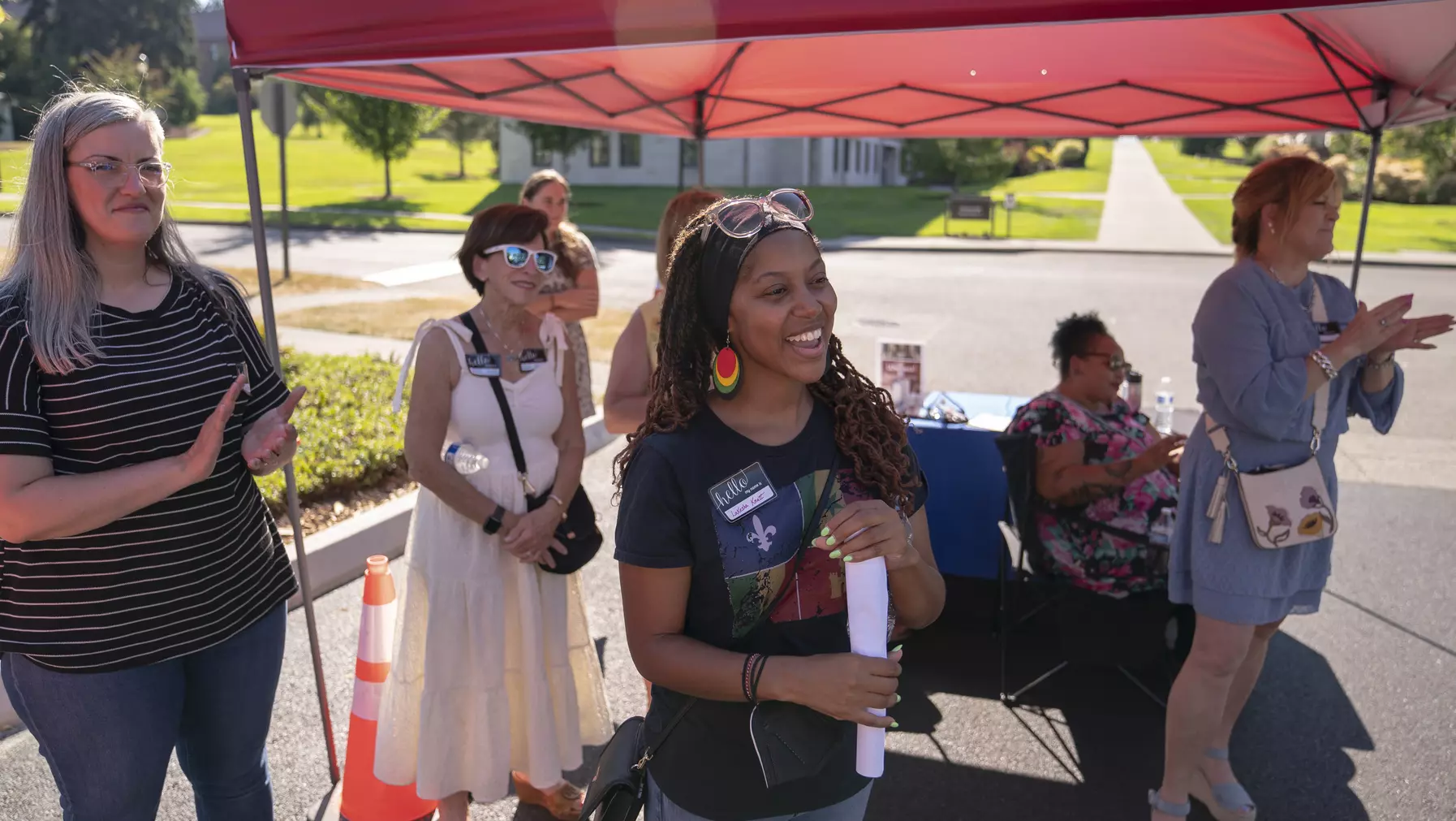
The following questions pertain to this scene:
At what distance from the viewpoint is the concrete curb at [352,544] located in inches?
195

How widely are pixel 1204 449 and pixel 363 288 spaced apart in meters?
14.5

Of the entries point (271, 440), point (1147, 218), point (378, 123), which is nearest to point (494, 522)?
point (271, 440)

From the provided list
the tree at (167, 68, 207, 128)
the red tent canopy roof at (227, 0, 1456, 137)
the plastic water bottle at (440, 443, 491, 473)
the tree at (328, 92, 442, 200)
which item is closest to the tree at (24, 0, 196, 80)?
the tree at (167, 68, 207, 128)

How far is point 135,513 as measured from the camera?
6.93 feet

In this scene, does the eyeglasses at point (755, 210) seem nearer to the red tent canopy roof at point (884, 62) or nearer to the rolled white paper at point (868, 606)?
the rolled white paper at point (868, 606)

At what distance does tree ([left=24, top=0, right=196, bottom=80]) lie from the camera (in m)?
58.6

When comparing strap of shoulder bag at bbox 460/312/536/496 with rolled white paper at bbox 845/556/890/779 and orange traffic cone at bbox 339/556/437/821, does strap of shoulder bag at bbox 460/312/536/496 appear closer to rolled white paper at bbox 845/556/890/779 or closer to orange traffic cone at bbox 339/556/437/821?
orange traffic cone at bbox 339/556/437/821

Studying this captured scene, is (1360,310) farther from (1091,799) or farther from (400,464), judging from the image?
(400,464)

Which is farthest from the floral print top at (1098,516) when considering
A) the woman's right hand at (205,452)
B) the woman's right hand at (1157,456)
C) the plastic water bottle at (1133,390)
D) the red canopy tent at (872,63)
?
the woman's right hand at (205,452)

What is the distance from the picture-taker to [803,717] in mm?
1660

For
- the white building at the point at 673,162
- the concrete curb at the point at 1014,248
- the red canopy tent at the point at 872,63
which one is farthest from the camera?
the white building at the point at 673,162

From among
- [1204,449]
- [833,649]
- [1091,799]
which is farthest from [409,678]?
[1204,449]

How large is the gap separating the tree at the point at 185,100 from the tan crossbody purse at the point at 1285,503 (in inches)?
2622

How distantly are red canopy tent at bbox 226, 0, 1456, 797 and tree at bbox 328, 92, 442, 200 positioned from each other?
82.8 ft
